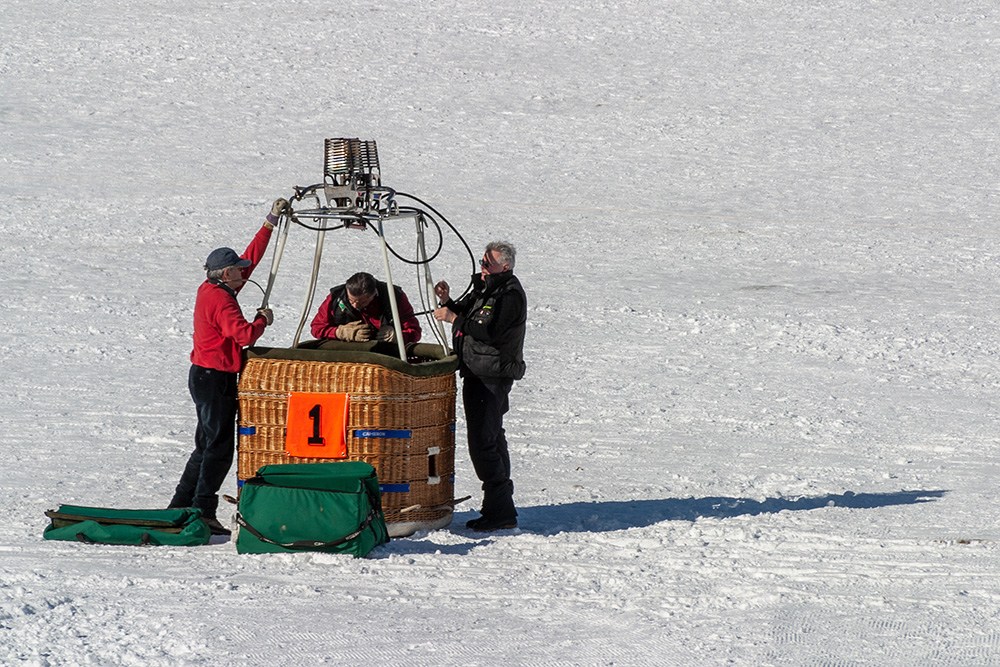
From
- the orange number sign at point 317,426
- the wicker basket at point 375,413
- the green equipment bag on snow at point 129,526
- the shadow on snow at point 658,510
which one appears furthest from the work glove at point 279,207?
the shadow on snow at point 658,510

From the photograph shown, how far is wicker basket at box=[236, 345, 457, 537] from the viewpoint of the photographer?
6098 millimetres

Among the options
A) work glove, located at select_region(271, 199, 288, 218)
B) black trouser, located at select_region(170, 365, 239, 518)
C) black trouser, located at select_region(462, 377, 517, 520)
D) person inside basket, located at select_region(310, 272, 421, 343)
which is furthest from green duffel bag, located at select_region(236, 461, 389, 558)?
work glove, located at select_region(271, 199, 288, 218)

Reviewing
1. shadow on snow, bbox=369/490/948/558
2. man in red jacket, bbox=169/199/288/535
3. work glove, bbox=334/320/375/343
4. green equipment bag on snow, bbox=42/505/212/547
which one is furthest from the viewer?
work glove, bbox=334/320/375/343

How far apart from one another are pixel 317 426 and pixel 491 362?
1001 millimetres

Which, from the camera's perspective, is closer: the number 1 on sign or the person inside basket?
the number 1 on sign

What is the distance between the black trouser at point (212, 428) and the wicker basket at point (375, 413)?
120mm

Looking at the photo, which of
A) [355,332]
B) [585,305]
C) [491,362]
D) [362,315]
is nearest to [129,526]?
[355,332]

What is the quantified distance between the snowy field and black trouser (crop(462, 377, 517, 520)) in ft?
0.67

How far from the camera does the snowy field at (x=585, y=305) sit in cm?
521

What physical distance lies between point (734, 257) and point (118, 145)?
10448 mm

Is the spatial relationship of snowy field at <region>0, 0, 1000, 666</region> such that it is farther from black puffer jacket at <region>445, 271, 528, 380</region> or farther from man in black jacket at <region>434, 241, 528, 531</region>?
Result: black puffer jacket at <region>445, 271, 528, 380</region>

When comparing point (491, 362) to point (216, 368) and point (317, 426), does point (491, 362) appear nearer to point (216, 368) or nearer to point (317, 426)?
point (317, 426)

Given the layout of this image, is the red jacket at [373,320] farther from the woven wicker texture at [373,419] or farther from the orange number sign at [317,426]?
the orange number sign at [317,426]

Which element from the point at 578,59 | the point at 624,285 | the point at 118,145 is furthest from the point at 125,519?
the point at 578,59
